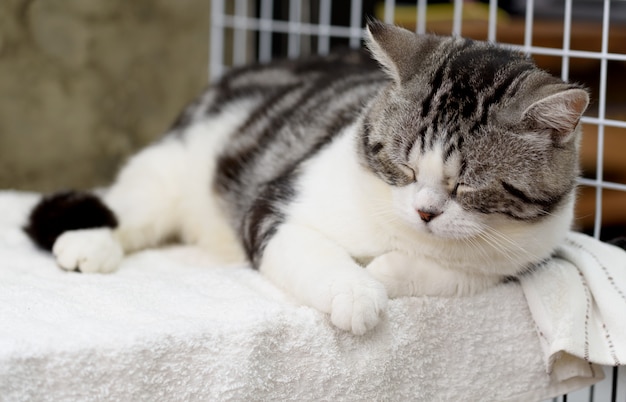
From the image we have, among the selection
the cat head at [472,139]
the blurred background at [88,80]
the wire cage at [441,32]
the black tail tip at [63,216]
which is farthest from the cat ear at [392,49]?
the blurred background at [88,80]

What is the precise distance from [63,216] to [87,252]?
0.21 meters

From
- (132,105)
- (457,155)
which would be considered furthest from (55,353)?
(132,105)

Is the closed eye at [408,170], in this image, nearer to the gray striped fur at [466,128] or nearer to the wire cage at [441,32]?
the gray striped fur at [466,128]

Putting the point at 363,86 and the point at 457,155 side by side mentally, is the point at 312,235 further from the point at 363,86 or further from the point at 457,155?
the point at 363,86

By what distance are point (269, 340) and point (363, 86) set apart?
930 millimetres

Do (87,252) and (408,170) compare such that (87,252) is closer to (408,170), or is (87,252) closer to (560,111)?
(408,170)

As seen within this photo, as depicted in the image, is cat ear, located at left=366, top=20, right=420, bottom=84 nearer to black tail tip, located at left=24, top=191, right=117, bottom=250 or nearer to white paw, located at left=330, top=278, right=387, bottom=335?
white paw, located at left=330, top=278, right=387, bottom=335

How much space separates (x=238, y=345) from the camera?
4.50 feet

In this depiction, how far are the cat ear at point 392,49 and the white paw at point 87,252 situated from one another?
2.54 ft

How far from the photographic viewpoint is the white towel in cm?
157

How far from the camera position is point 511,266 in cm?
161

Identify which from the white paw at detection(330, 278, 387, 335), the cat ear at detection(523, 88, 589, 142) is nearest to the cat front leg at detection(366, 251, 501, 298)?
the white paw at detection(330, 278, 387, 335)

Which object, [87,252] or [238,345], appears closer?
[238,345]

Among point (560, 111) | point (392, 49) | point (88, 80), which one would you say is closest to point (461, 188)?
point (560, 111)
